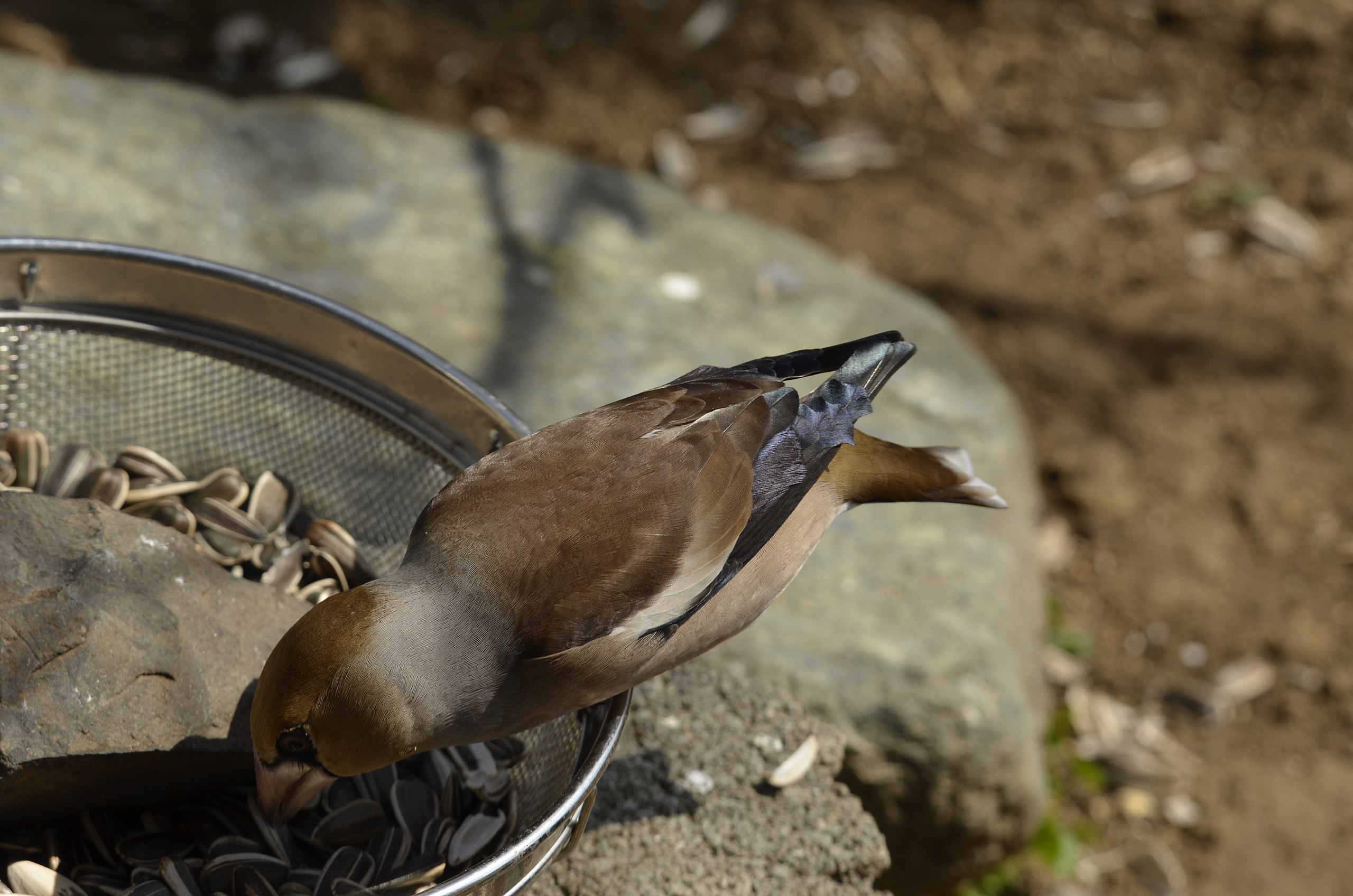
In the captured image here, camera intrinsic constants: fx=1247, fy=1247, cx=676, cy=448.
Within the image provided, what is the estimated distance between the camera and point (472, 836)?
8.10 ft

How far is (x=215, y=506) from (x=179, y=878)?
0.92 metres

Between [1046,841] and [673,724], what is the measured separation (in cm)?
217

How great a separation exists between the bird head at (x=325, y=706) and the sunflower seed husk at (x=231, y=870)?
130mm

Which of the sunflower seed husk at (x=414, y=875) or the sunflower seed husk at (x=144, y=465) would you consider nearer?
the sunflower seed husk at (x=414, y=875)

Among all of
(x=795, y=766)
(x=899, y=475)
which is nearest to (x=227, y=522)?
(x=795, y=766)

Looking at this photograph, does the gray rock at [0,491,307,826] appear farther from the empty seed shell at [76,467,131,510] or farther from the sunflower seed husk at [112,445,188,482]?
the sunflower seed husk at [112,445,188,482]

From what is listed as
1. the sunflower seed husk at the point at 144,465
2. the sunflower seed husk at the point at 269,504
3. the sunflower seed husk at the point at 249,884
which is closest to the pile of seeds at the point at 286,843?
the sunflower seed husk at the point at 249,884

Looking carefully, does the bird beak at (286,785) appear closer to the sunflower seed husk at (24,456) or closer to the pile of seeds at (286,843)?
the pile of seeds at (286,843)

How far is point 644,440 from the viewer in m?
2.49

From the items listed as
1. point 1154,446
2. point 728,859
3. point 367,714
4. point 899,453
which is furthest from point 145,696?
point 1154,446

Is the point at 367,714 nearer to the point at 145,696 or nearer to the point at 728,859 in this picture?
the point at 145,696

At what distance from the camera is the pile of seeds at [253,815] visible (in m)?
2.32

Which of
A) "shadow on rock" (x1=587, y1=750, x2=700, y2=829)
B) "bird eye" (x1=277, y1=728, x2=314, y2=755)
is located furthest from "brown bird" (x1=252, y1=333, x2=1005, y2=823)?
"shadow on rock" (x1=587, y1=750, x2=700, y2=829)

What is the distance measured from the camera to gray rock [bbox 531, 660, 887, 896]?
8.59 ft
